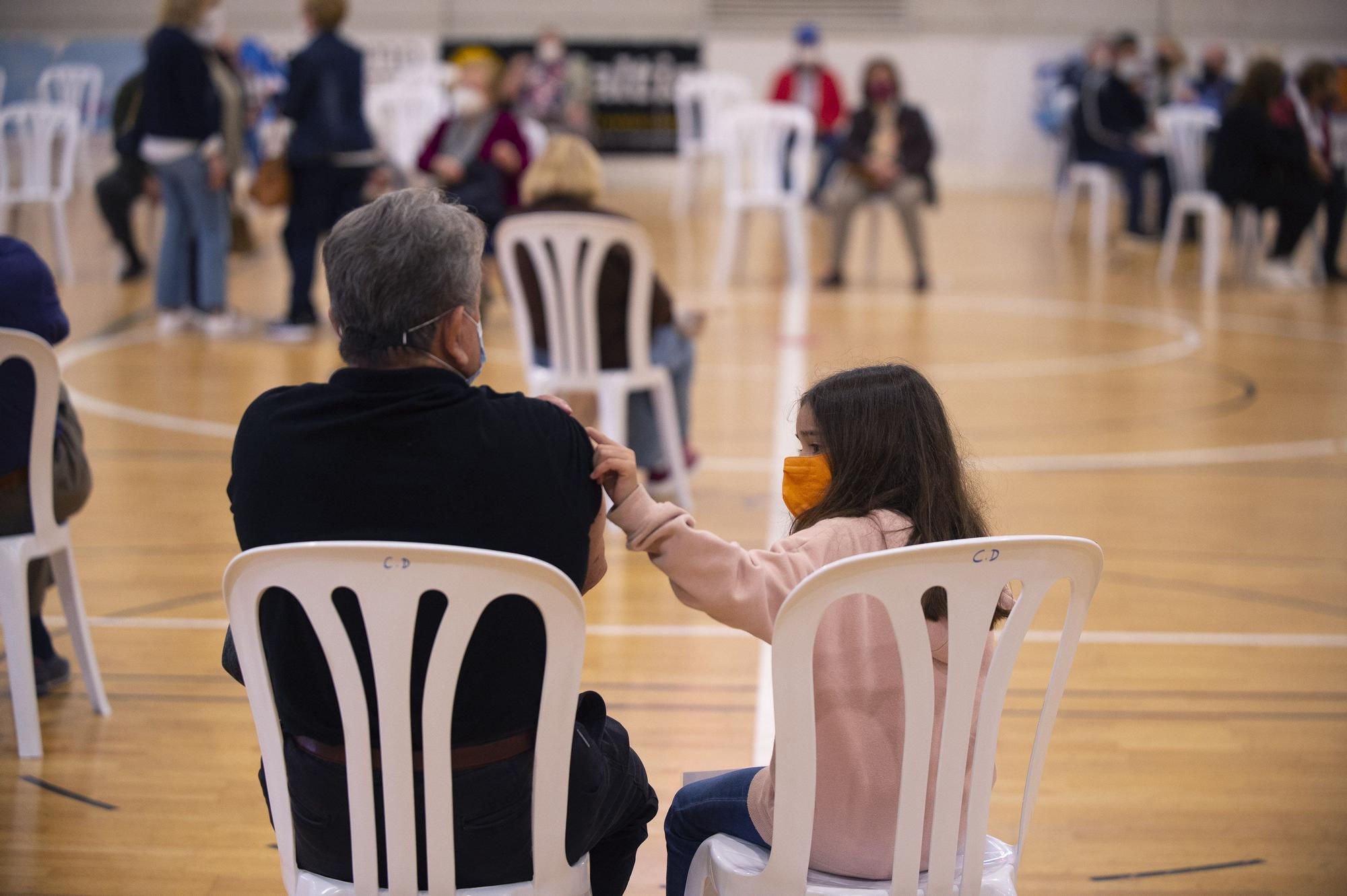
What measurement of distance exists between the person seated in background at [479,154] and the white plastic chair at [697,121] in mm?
4773

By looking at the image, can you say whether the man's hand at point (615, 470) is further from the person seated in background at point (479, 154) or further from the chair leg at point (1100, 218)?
the chair leg at point (1100, 218)

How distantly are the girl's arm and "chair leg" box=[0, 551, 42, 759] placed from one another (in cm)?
150

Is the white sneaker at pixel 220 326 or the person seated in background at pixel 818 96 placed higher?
the person seated in background at pixel 818 96

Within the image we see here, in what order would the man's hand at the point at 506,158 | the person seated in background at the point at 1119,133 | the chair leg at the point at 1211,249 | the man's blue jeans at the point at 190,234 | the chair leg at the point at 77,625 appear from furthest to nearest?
1. the person seated in background at the point at 1119,133
2. the chair leg at the point at 1211,249
3. the man's hand at the point at 506,158
4. the man's blue jeans at the point at 190,234
5. the chair leg at the point at 77,625

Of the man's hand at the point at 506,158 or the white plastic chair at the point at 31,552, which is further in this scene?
the man's hand at the point at 506,158

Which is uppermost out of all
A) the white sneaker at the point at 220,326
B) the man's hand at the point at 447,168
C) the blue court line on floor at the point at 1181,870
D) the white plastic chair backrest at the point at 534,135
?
the white plastic chair backrest at the point at 534,135

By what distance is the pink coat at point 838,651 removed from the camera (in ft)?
5.04

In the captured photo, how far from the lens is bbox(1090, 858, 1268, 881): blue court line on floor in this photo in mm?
2230

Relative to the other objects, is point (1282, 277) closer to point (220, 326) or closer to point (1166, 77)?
point (1166, 77)

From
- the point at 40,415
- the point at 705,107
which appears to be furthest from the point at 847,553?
the point at 705,107

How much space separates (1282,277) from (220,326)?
6.59 metres

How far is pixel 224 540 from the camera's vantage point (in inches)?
153

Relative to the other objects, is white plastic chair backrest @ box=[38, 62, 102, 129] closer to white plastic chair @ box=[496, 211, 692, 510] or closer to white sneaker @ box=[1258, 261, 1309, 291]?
white plastic chair @ box=[496, 211, 692, 510]

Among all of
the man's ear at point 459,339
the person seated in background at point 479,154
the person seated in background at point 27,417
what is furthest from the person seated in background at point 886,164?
the man's ear at point 459,339
